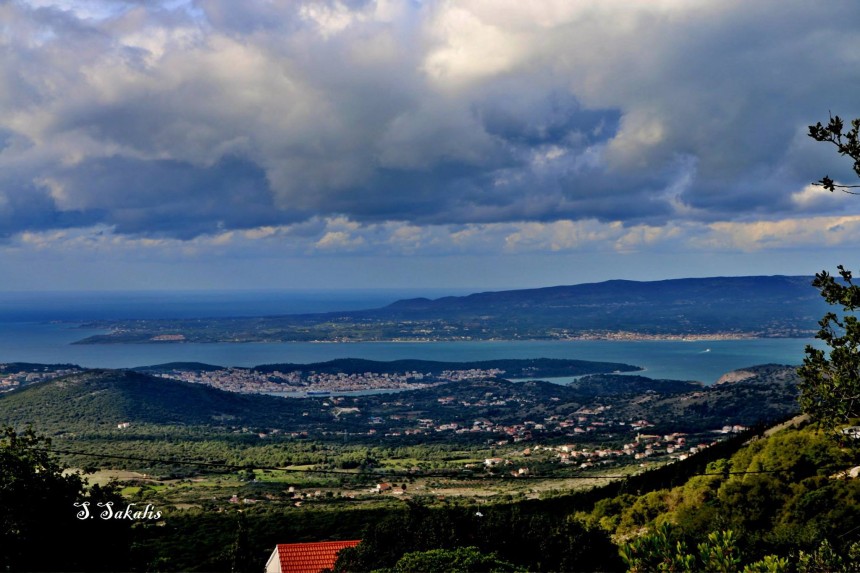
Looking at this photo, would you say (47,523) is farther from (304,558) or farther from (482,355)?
(482,355)

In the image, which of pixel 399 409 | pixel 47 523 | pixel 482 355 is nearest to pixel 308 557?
pixel 47 523

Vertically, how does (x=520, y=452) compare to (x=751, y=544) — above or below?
below

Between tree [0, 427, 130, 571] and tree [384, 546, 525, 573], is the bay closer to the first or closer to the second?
tree [384, 546, 525, 573]

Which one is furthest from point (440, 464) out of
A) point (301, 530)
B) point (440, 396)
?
point (440, 396)

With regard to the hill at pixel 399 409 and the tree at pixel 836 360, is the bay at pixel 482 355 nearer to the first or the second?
the hill at pixel 399 409

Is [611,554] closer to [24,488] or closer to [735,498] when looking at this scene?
[735,498]

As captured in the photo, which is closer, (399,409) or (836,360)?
(836,360)

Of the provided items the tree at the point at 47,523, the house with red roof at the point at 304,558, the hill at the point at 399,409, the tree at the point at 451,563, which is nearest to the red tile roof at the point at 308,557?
the house with red roof at the point at 304,558
